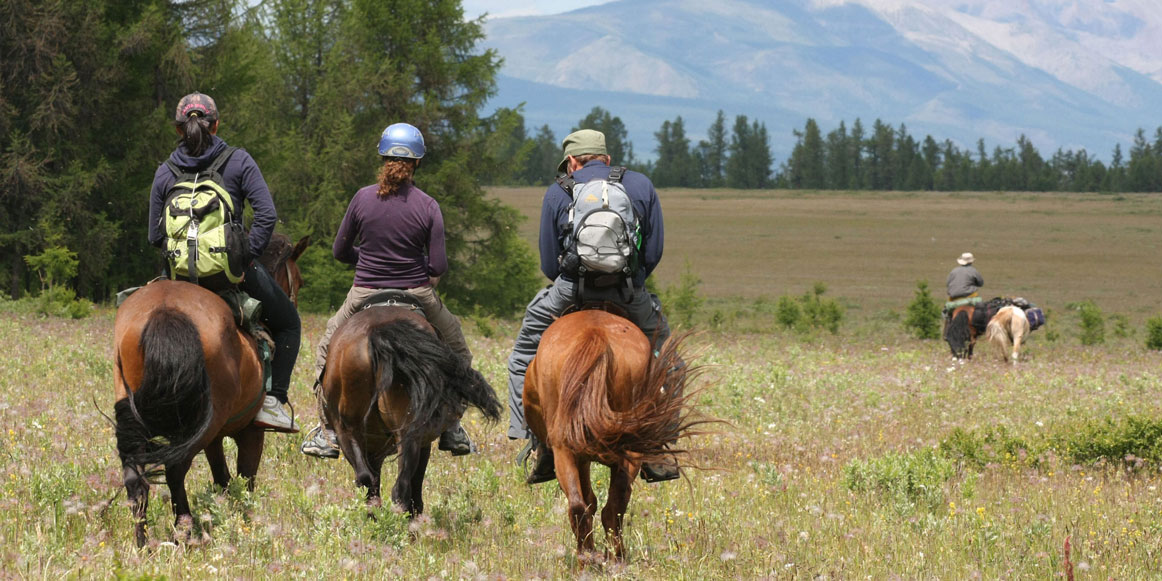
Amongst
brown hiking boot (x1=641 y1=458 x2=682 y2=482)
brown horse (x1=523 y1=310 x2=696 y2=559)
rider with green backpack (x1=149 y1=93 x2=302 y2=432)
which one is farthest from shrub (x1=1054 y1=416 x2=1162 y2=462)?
rider with green backpack (x1=149 y1=93 x2=302 y2=432)

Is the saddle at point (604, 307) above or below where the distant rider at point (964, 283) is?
above

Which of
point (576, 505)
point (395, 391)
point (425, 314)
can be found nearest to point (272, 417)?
point (395, 391)

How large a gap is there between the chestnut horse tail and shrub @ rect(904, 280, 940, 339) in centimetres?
2836

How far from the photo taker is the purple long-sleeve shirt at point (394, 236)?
760cm

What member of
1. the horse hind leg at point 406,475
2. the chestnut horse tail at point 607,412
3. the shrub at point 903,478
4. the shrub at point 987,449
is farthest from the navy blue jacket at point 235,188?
the shrub at point 987,449

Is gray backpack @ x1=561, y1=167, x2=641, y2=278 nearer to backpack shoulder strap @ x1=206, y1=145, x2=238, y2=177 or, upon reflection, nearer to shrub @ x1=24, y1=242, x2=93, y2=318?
backpack shoulder strap @ x1=206, y1=145, x2=238, y2=177

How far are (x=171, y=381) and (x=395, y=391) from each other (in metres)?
1.59

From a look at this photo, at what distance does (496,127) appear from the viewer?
43.2 m

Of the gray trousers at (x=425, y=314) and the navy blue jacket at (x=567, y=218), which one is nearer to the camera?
the navy blue jacket at (x=567, y=218)

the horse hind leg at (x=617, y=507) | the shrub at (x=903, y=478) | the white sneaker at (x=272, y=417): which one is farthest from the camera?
the shrub at (x=903, y=478)

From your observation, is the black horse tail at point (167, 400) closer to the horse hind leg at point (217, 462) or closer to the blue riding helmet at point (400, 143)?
the horse hind leg at point (217, 462)

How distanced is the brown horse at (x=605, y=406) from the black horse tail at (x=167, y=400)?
1.88 meters

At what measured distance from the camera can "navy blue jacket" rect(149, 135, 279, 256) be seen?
6.83 meters

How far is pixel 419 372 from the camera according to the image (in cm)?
706
